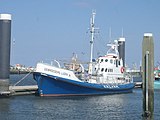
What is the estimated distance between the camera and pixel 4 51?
31.1 m

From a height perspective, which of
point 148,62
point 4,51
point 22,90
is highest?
point 4,51

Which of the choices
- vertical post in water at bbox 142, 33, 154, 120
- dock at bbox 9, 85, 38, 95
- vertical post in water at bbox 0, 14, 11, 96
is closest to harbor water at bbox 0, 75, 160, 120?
vertical post in water at bbox 0, 14, 11, 96

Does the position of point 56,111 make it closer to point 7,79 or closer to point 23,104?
point 23,104

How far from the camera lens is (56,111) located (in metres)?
24.8

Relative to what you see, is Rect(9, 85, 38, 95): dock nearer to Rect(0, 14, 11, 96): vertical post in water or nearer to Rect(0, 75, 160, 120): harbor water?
Rect(0, 14, 11, 96): vertical post in water

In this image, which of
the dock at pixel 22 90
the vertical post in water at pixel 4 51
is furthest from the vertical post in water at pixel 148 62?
the dock at pixel 22 90

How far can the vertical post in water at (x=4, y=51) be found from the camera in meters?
31.1

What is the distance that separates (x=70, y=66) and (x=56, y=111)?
Answer: 653 inches

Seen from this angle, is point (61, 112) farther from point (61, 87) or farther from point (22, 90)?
point (22, 90)

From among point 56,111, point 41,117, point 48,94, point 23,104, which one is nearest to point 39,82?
point 48,94

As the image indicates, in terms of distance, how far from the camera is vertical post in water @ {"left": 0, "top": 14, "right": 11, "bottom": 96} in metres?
31.1

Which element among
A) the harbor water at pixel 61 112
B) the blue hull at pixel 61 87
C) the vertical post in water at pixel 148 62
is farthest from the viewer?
the blue hull at pixel 61 87

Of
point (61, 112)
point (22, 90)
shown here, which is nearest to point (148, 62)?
point (61, 112)

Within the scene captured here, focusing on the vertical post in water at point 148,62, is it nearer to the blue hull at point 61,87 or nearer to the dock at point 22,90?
the blue hull at point 61,87
